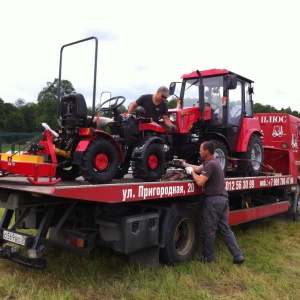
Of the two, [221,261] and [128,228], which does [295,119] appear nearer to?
[221,261]

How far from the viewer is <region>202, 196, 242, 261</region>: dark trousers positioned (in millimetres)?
5359

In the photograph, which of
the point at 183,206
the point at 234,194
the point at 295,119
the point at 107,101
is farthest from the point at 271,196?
the point at 107,101

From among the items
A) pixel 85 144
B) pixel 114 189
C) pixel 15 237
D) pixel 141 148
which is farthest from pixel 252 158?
pixel 15 237

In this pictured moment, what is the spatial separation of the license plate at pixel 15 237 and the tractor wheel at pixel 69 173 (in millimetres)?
1051

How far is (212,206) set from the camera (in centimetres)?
541

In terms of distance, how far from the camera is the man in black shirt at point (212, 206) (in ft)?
17.6

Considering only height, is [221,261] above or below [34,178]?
below

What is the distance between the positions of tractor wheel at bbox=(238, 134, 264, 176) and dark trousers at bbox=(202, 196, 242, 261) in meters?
2.12

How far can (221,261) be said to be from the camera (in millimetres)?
5426

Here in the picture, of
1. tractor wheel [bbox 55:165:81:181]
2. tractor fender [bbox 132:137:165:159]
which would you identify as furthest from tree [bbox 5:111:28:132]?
tractor fender [bbox 132:137:165:159]

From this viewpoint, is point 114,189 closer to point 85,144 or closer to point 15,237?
point 85,144

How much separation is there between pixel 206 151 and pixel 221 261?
1.57 meters

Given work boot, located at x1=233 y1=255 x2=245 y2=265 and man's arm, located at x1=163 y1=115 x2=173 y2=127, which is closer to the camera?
work boot, located at x1=233 y1=255 x2=245 y2=265

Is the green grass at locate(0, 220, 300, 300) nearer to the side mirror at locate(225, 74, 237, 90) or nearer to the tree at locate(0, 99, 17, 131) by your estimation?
the side mirror at locate(225, 74, 237, 90)
